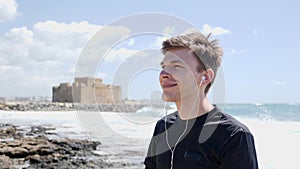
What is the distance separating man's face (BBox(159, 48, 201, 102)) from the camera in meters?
1.32

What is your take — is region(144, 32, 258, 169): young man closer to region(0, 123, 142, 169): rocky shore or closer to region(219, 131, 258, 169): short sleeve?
region(219, 131, 258, 169): short sleeve

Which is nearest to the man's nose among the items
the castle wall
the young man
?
the young man

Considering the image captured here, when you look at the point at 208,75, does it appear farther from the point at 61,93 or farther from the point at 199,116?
the point at 61,93

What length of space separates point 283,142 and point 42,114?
56.8 ft

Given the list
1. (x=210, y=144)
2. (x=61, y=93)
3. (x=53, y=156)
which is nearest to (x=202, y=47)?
(x=210, y=144)

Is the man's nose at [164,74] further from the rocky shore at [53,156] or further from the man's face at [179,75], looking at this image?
the rocky shore at [53,156]

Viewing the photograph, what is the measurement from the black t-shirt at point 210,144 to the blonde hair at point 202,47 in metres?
0.13

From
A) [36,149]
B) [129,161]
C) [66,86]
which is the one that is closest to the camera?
[129,161]

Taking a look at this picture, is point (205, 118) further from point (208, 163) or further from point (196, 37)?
point (196, 37)

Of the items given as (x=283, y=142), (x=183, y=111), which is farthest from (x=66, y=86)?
(x=183, y=111)

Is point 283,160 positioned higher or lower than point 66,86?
lower

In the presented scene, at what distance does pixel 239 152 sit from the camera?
1253 millimetres

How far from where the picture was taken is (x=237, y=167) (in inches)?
49.1

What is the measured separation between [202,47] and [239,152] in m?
0.36
